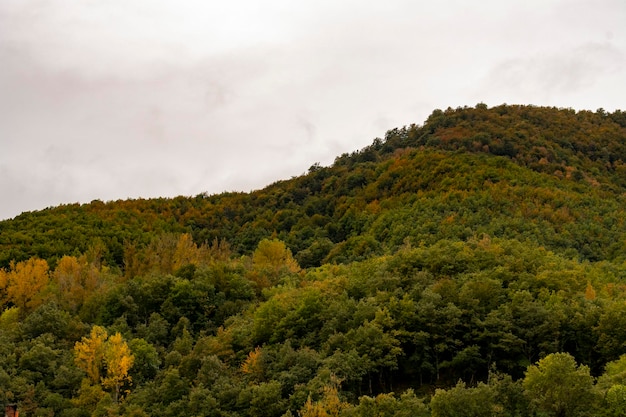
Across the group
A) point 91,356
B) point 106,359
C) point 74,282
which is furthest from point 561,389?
point 74,282

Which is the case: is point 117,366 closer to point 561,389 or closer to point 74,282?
point 74,282

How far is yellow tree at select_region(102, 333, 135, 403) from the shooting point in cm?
7956

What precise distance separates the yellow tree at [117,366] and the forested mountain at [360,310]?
188 millimetres

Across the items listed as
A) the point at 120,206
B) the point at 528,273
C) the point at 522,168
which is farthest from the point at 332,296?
the point at 120,206

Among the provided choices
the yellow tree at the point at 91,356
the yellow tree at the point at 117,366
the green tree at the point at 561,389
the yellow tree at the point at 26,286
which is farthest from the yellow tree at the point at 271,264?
the green tree at the point at 561,389

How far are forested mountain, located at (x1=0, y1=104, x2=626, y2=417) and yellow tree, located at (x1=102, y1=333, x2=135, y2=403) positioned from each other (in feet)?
0.62

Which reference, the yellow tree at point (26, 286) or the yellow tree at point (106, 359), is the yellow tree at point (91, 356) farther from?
the yellow tree at point (26, 286)

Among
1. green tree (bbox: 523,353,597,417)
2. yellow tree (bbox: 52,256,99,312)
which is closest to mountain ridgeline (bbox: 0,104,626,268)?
yellow tree (bbox: 52,256,99,312)

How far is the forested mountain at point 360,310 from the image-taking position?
217 feet

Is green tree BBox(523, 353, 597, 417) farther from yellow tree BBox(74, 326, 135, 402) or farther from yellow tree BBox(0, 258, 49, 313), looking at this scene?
yellow tree BBox(0, 258, 49, 313)

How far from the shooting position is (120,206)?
17900 cm

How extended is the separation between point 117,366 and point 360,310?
2961 cm

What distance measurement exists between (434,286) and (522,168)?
8219cm

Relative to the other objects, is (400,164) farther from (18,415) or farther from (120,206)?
(18,415)
